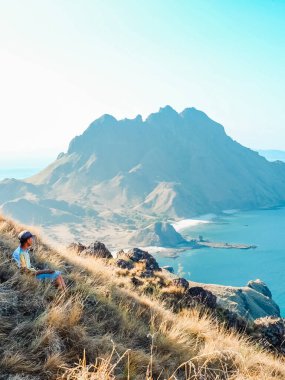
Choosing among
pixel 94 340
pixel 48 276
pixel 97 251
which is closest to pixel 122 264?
pixel 97 251

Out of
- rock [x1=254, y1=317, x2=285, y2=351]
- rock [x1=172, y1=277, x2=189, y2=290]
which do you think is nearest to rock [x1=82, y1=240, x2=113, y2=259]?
rock [x1=172, y1=277, x2=189, y2=290]

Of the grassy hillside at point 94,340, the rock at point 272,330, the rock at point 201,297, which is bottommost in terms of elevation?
the rock at point 272,330

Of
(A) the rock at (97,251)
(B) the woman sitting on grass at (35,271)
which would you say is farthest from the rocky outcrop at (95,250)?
(B) the woman sitting on grass at (35,271)

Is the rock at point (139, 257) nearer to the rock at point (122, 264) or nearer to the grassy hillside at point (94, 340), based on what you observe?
the rock at point (122, 264)

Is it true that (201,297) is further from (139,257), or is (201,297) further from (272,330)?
(139,257)

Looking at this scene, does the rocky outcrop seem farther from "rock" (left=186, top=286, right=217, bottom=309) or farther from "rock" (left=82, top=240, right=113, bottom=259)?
"rock" (left=186, top=286, right=217, bottom=309)

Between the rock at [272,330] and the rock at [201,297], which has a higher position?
the rock at [201,297]

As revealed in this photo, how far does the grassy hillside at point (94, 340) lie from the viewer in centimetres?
554

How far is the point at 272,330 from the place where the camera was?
1683cm

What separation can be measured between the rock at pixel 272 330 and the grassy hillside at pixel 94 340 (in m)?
6.93

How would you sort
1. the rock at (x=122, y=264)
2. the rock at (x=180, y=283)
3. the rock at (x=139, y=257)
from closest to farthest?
1. the rock at (x=180, y=283)
2. the rock at (x=122, y=264)
3. the rock at (x=139, y=257)

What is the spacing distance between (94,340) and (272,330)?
1273 cm

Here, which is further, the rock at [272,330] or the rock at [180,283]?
the rock at [180,283]

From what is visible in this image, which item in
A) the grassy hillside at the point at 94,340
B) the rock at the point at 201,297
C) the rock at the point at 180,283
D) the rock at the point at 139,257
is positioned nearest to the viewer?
the grassy hillside at the point at 94,340
